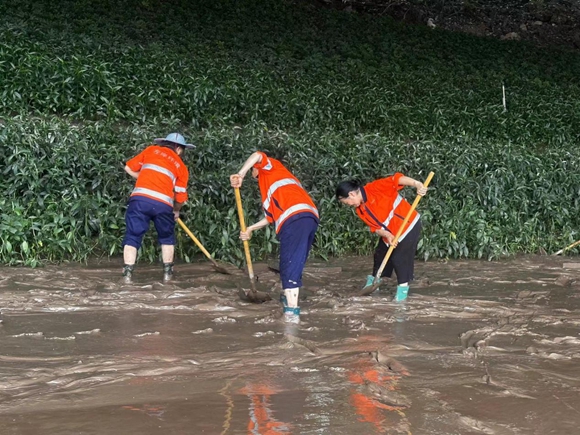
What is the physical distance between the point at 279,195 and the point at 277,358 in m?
1.63

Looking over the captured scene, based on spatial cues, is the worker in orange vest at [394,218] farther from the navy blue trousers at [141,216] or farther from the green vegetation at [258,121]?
the green vegetation at [258,121]

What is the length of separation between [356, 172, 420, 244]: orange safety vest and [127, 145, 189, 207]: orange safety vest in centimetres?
171

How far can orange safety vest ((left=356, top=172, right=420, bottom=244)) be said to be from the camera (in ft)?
21.2

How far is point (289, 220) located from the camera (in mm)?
5773

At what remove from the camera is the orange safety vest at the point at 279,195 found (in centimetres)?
581

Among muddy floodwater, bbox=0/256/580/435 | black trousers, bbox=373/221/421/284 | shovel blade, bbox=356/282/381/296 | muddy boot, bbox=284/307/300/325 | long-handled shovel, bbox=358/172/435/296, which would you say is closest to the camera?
muddy floodwater, bbox=0/256/580/435

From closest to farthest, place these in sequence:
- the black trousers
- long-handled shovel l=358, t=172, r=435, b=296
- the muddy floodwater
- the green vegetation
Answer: the muddy floodwater, long-handled shovel l=358, t=172, r=435, b=296, the black trousers, the green vegetation

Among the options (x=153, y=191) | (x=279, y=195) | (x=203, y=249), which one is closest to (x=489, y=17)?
(x=203, y=249)

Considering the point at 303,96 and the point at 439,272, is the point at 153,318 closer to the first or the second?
the point at 439,272

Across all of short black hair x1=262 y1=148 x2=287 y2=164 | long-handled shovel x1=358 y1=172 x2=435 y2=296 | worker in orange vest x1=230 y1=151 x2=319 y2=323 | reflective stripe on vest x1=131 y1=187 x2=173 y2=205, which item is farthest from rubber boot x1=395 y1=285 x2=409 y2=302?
short black hair x1=262 y1=148 x2=287 y2=164

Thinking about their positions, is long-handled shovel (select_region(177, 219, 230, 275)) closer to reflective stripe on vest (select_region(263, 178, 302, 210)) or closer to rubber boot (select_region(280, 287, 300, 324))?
reflective stripe on vest (select_region(263, 178, 302, 210))

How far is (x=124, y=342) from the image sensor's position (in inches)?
190

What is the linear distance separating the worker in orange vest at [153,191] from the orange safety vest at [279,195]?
119 centimetres

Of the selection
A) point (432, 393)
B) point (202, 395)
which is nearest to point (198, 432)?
point (202, 395)
